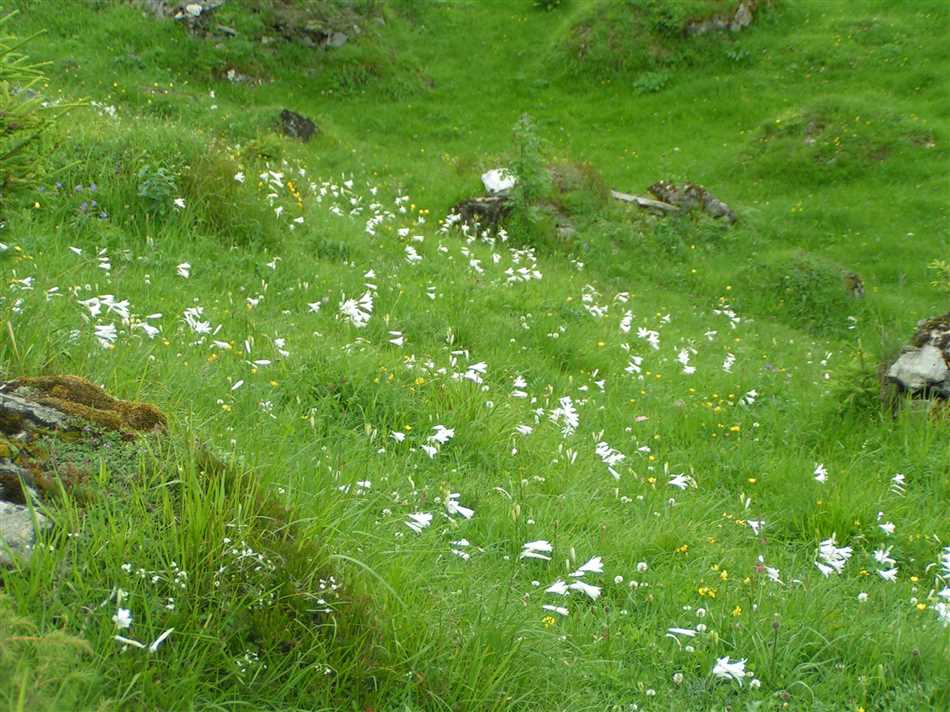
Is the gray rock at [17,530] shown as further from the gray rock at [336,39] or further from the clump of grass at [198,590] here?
the gray rock at [336,39]

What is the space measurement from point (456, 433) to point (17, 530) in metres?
3.33

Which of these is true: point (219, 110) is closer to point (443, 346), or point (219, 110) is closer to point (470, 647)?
point (443, 346)

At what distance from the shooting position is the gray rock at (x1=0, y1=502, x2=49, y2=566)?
2578mm

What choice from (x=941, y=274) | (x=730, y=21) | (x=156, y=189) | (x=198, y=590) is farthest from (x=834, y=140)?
(x=198, y=590)

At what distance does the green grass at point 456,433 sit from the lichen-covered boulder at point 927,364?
348mm

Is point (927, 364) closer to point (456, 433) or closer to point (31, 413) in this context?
point (456, 433)

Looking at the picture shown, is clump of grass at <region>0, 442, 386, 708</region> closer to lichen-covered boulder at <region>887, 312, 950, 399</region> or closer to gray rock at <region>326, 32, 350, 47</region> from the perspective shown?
lichen-covered boulder at <region>887, 312, 950, 399</region>

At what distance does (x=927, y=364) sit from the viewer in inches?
316

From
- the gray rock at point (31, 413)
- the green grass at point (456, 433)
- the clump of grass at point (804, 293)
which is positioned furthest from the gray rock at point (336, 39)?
the gray rock at point (31, 413)

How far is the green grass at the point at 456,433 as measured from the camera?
2785 mm

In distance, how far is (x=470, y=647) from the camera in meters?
3.06

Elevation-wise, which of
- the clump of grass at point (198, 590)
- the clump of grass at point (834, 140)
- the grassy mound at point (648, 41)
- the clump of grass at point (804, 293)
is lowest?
the clump of grass at point (804, 293)

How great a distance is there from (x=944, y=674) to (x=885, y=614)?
0.68 metres

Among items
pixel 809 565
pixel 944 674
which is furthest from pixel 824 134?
pixel 944 674
